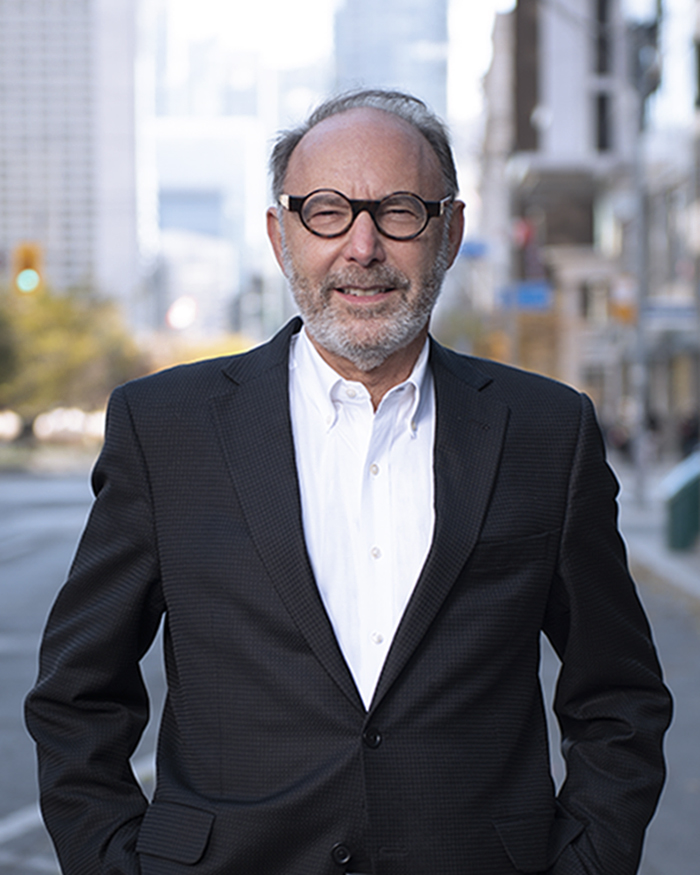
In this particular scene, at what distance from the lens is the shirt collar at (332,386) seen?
230 centimetres

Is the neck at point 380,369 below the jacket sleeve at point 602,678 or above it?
above

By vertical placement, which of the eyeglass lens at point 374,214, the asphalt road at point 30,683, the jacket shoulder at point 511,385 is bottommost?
the asphalt road at point 30,683

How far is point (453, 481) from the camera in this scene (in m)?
2.23

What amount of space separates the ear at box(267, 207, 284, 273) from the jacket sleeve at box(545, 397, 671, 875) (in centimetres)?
68

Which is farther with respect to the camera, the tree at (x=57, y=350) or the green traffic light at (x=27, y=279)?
the tree at (x=57, y=350)

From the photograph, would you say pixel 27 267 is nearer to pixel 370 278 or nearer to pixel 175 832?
pixel 370 278

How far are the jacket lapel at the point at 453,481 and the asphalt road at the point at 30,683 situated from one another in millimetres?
3165

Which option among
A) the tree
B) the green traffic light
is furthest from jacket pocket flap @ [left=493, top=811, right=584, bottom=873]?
the tree

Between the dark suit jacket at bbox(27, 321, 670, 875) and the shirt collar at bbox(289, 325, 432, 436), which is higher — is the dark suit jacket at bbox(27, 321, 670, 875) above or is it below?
below

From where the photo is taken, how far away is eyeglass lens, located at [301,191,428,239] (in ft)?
7.37

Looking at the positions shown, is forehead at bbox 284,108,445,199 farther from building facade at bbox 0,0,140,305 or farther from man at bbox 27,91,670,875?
building facade at bbox 0,0,140,305

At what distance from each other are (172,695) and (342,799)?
0.38 metres

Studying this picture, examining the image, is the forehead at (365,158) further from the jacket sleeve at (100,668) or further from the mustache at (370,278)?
the jacket sleeve at (100,668)

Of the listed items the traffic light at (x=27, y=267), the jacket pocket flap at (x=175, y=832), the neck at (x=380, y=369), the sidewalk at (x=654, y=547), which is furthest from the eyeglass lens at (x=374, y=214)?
the traffic light at (x=27, y=267)
